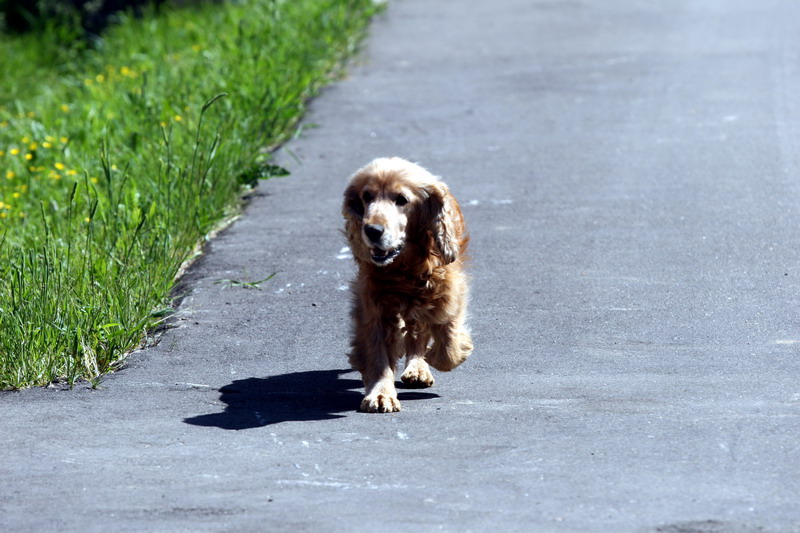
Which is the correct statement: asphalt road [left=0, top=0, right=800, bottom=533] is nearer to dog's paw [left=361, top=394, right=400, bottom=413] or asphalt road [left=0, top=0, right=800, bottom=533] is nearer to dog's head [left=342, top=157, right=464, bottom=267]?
dog's paw [left=361, top=394, right=400, bottom=413]

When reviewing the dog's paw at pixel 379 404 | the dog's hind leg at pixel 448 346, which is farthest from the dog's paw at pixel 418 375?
the dog's paw at pixel 379 404

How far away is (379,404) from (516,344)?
116cm

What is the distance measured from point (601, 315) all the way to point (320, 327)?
1.47m

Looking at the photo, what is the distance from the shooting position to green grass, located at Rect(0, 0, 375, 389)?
6301 mm

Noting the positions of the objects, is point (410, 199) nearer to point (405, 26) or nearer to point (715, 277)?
point (715, 277)

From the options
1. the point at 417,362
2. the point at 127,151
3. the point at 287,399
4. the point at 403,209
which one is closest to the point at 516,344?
the point at 417,362

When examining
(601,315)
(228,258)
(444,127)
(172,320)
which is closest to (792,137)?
(444,127)

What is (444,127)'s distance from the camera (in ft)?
33.2

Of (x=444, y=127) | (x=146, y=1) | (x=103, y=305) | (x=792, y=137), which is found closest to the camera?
(x=103, y=305)

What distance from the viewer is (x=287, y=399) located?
571cm

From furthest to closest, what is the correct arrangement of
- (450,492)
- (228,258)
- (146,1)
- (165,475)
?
(146,1) → (228,258) → (165,475) → (450,492)

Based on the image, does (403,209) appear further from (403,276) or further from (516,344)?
(516,344)

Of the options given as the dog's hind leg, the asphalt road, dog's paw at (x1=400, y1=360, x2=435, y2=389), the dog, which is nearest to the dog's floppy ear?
the dog

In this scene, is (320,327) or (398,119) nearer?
(320,327)
